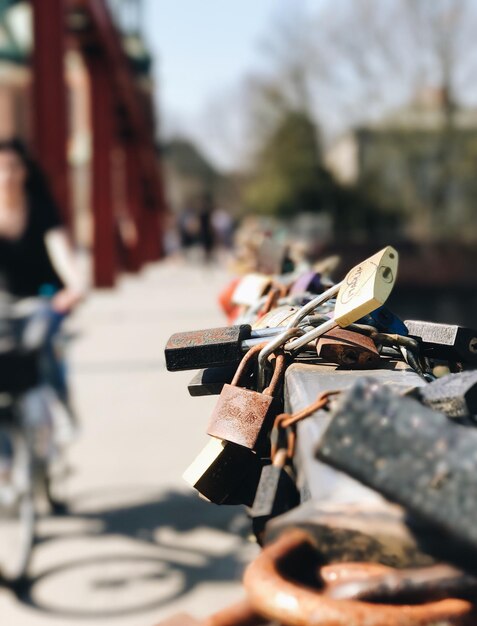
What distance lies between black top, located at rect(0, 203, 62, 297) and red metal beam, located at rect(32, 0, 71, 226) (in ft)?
17.3

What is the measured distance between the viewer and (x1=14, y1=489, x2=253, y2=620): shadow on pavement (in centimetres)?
372

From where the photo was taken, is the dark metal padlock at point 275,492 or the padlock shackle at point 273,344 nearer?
the dark metal padlock at point 275,492

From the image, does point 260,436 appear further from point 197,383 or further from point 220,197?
point 220,197

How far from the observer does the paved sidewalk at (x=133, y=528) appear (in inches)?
146

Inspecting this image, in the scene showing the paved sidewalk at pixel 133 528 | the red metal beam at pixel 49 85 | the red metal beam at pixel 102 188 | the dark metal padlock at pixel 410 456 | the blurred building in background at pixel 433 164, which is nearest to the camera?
the dark metal padlock at pixel 410 456

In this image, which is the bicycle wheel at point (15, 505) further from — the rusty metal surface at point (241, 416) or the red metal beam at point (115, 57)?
the red metal beam at point (115, 57)

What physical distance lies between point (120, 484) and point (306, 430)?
4746 mm

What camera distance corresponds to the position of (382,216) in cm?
4222

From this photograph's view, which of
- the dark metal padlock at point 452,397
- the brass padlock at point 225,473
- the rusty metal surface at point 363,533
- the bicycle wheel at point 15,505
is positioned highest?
the dark metal padlock at point 452,397

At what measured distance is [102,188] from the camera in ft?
57.4

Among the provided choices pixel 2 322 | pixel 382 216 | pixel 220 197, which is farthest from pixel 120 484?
pixel 220 197

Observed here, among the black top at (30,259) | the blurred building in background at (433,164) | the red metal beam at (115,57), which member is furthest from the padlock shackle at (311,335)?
the blurred building in background at (433,164)

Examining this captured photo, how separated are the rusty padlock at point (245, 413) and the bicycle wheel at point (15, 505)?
329cm

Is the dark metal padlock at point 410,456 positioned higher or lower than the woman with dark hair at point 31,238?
higher
